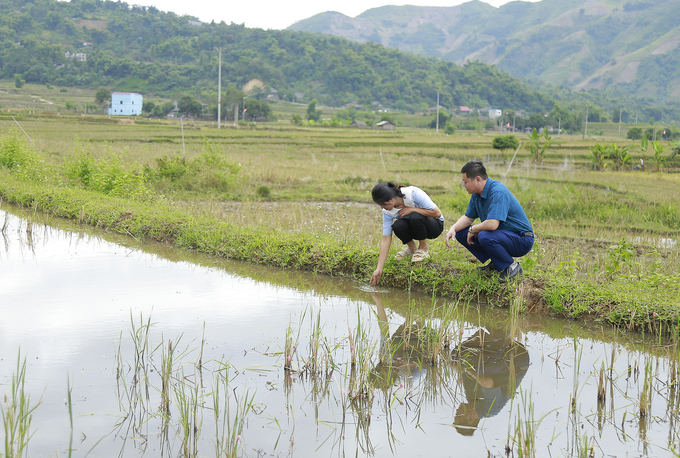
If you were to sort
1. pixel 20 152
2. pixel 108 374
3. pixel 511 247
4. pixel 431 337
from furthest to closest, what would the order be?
pixel 20 152, pixel 511 247, pixel 431 337, pixel 108 374

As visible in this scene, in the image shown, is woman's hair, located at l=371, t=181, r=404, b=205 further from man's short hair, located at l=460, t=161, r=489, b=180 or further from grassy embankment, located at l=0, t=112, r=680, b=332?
grassy embankment, located at l=0, t=112, r=680, b=332

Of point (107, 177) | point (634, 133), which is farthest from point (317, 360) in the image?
point (634, 133)

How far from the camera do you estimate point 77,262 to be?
6359mm

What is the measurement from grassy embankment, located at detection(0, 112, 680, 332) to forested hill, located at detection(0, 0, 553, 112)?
65.5 metres

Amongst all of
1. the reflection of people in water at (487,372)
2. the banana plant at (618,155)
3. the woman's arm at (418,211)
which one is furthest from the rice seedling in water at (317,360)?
the banana plant at (618,155)

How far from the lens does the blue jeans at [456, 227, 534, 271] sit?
4777 mm

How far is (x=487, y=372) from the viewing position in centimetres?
380

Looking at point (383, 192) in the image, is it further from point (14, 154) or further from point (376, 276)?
point (14, 154)

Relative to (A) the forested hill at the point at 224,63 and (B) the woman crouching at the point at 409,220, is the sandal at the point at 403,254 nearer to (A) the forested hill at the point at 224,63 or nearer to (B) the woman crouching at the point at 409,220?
(B) the woman crouching at the point at 409,220

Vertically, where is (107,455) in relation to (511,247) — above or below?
below

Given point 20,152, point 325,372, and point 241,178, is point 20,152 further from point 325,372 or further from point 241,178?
point 325,372

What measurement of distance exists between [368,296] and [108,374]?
2.61 m

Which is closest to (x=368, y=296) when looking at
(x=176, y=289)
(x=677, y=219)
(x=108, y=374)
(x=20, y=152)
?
(x=176, y=289)

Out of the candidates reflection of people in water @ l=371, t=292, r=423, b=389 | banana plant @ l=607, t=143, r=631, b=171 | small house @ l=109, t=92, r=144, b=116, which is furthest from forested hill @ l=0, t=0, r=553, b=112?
reflection of people in water @ l=371, t=292, r=423, b=389
